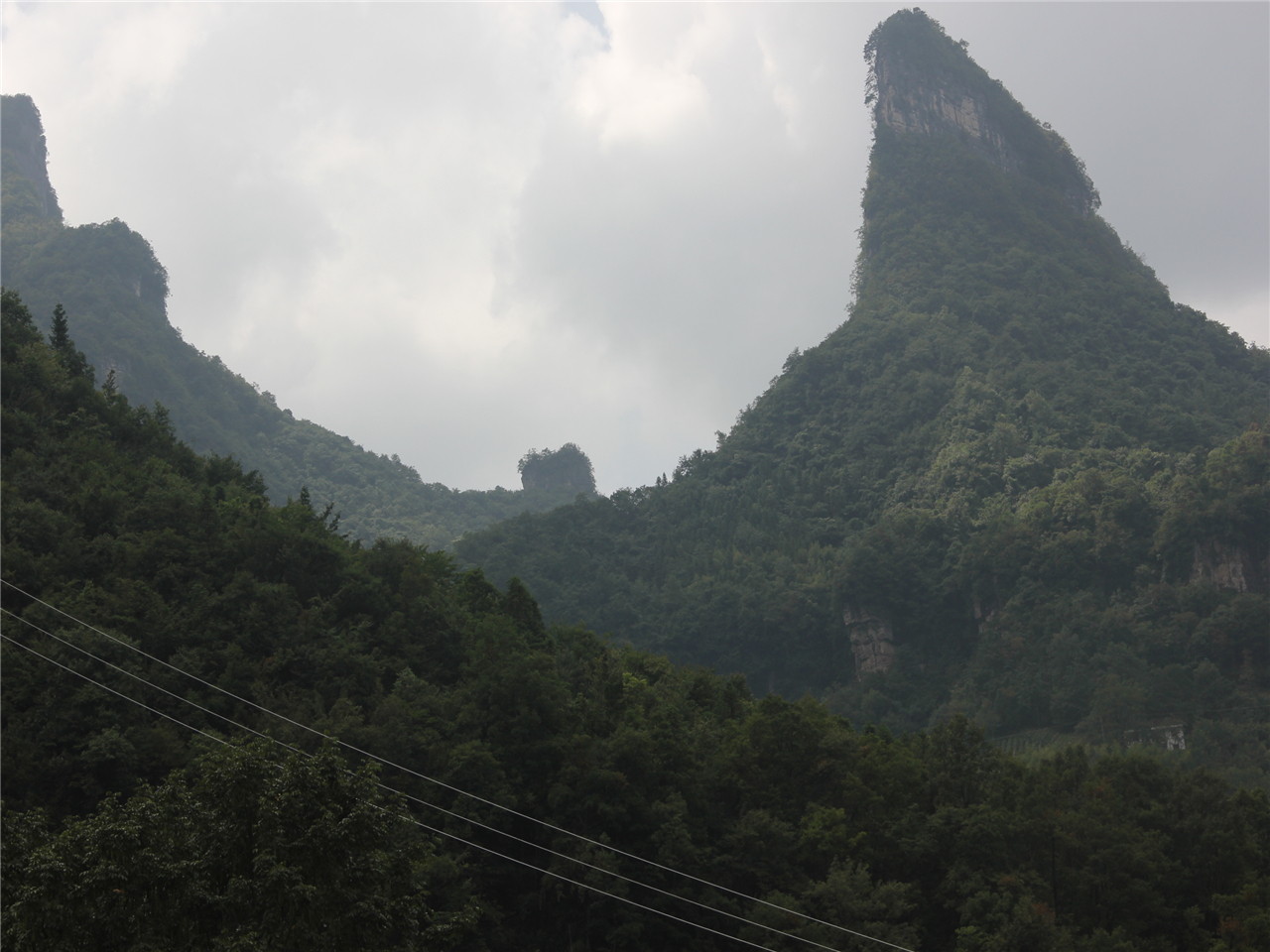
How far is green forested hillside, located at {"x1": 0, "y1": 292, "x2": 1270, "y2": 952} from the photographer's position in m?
28.5

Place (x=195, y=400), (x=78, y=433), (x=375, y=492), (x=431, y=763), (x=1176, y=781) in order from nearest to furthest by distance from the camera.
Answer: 1. (x=431, y=763)
2. (x=1176, y=781)
3. (x=78, y=433)
4. (x=195, y=400)
5. (x=375, y=492)

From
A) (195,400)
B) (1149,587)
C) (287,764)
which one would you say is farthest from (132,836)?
(195,400)

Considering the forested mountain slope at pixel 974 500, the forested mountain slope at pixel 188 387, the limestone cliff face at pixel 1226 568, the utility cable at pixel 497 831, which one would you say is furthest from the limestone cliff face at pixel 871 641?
the utility cable at pixel 497 831

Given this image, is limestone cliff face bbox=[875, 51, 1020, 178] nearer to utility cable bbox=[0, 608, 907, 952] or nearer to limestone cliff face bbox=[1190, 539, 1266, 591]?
limestone cliff face bbox=[1190, 539, 1266, 591]

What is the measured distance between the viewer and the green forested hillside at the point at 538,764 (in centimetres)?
2847

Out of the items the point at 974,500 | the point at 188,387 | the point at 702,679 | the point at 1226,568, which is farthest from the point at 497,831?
the point at 188,387

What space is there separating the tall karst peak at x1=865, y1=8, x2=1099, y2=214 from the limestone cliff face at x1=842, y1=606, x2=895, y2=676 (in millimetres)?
69627

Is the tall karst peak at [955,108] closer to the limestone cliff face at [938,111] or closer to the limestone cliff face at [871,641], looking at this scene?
the limestone cliff face at [938,111]

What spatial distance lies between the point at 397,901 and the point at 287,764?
7.70 ft

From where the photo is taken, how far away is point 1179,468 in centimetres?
7062

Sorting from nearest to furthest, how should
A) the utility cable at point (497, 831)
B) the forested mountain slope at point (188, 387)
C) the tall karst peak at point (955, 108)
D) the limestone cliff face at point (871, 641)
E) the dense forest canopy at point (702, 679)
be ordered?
1. the dense forest canopy at point (702, 679)
2. the utility cable at point (497, 831)
3. the limestone cliff face at point (871, 641)
4. the forested mountain slope at point (188, 387)
5. the tall karst peak at point (955, 108)

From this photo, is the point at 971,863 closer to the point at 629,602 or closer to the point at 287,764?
the point at 287,764

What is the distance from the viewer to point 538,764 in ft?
108

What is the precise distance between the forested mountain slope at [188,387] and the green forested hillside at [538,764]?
58763mm
